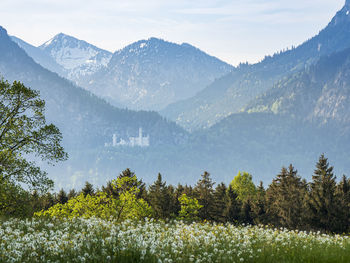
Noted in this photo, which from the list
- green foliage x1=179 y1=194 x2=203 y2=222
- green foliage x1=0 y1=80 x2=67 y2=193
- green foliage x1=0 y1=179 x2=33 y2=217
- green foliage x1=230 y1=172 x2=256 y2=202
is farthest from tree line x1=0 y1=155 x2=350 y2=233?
green foliage x1=230 y1=172 x2=256 y2=202

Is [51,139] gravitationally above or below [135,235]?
above

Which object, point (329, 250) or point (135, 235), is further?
point (329, 250)

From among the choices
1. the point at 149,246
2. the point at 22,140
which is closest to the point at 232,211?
the point at 22,140

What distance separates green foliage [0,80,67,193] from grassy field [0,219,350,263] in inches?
262

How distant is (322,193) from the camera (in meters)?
62.1

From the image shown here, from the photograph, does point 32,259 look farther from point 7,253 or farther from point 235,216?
point 235,216

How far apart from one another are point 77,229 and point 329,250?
9729 millimetres

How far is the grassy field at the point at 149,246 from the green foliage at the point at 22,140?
6.66 metres

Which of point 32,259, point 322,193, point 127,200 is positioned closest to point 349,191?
point 322,193

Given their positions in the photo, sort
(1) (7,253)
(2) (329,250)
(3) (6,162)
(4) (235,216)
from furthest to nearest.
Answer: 1. (4) (235,216)
2. (3) (6,162)
3. (2) (329,250)
4. (1) (7,253)

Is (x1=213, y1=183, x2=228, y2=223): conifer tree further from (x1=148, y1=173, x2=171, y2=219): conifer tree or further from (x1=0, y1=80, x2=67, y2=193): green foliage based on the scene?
(x1=0, y1=80, x2=67, y2=193): green foliage

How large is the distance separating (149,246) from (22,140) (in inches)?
549

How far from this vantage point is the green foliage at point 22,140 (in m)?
25.9

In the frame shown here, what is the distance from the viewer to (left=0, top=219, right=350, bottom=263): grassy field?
1480 centimetres
